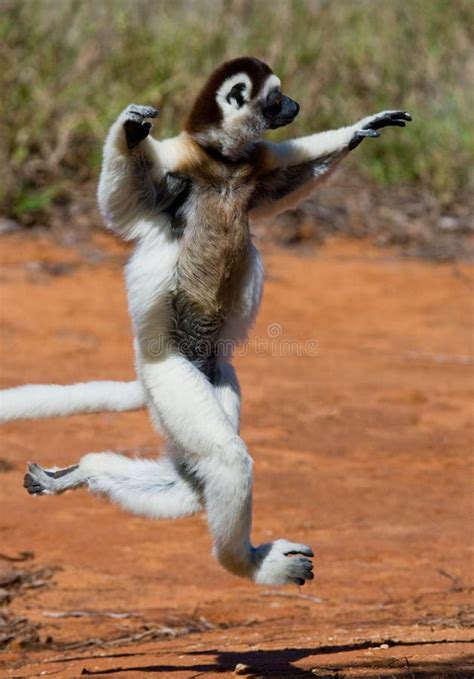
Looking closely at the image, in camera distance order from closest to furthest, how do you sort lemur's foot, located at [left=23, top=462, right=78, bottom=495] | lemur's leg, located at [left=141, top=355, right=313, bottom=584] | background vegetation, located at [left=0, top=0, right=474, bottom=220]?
lemur's leg, located at [left=141, top=355, right=313, bottom=584] < lemur's foot, located at [left=23, top=462, right=78, bottom=495] < background vegetation, located at [left=0, top=0, right=474, bottom=220]

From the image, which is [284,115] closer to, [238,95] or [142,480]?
[238,95]

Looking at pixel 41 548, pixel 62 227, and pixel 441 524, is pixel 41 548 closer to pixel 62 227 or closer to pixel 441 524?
pixel 441 524

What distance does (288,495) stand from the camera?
279 inches

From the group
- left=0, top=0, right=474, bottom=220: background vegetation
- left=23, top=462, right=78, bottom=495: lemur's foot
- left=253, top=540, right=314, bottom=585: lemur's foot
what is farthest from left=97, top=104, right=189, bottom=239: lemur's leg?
left=0, top=0, right=474, bottom=220: background vegetation

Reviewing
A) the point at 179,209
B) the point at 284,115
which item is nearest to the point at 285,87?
the point at 284,115

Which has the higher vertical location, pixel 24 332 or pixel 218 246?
pixel 218 246

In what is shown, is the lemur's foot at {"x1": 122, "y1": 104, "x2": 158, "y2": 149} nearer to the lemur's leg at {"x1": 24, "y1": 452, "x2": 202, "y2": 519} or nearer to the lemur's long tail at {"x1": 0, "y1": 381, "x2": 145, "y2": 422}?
the lemur's long tail at {"x1": 0, "y1": 381, "x2": 145, "y2": 422}

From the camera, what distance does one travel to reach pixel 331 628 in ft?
17.6

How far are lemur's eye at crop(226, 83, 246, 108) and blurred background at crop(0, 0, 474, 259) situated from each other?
7.25 meters

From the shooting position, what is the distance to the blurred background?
1193 centimetres

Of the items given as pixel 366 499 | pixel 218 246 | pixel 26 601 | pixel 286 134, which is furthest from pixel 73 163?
pixel 218 246

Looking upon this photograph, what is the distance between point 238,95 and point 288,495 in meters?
3.24

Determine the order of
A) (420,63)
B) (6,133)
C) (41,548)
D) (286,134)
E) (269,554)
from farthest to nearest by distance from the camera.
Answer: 1. (420,63)
2. (286,134)
3. (6,133)
4. (41,548)
5. (269,554)

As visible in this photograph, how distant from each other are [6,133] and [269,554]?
322 inches
